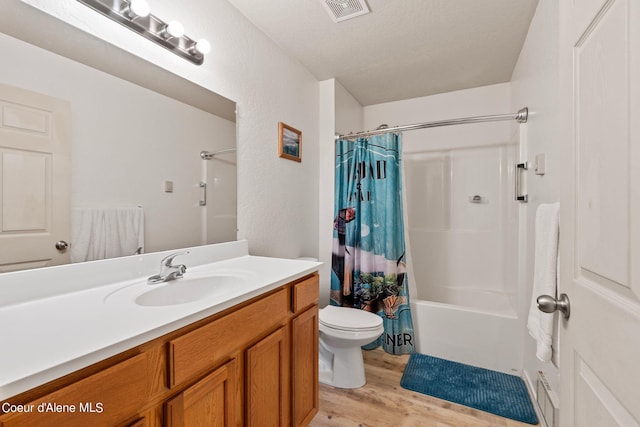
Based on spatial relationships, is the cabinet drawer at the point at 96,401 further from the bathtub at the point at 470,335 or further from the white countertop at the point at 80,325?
the bathtub at the point at 470,335

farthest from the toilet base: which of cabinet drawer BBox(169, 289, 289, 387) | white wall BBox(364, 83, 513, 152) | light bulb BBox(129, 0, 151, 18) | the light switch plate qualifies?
white wall BBox(364, 83, 513, 152)

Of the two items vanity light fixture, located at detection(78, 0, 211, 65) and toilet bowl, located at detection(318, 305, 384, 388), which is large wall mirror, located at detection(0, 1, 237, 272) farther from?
toilet bowl, located at detection(318, 305, 384, 388)

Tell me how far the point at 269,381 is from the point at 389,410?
3.07ft

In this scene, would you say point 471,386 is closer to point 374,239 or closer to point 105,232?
point 374,239

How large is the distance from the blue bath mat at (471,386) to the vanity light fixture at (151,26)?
7.44 ft

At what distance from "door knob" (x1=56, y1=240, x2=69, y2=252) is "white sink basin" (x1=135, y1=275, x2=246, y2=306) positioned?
0.31 meters

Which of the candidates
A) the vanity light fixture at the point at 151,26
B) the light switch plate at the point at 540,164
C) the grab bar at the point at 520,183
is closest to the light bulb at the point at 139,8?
the vanity light fixture at the point at 151,26

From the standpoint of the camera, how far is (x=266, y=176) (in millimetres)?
1897

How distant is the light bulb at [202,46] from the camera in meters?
1.37

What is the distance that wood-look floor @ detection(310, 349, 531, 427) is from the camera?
1510 mm

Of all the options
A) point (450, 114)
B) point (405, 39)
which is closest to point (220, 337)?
point (405, 39)

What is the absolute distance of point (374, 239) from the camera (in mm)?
2312

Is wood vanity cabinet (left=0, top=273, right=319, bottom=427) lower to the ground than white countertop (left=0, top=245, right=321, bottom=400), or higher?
lower

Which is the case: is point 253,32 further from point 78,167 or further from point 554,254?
point 554,254
